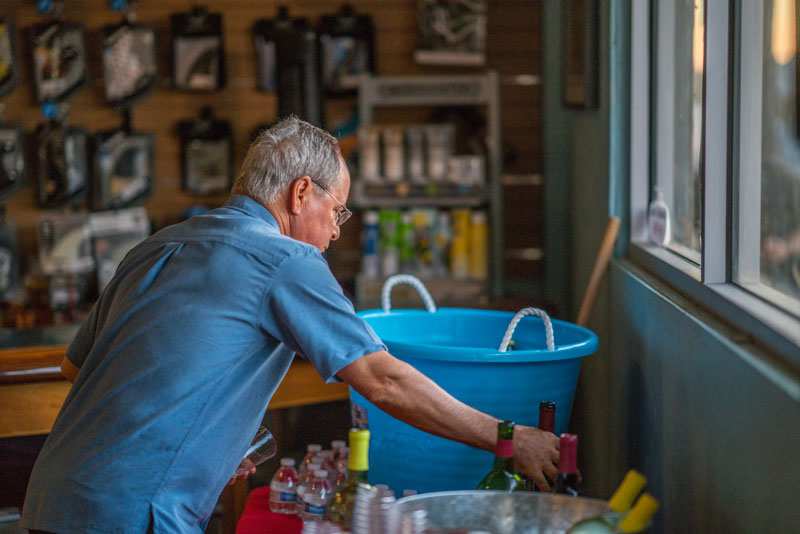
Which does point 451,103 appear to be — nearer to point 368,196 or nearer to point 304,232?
point 368,196

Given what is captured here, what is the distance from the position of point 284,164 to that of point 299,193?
2.4 inches

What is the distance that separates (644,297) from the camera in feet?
8.68

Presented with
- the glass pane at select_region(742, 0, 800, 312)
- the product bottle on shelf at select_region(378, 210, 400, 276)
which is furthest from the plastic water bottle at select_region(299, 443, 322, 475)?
the product bottle on shelf at select_region(378, 210, 400, 276)

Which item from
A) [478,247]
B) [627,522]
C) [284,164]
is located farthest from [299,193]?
[478,247]

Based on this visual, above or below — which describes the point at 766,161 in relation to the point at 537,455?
above

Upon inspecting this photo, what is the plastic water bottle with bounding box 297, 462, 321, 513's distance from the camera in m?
2.43

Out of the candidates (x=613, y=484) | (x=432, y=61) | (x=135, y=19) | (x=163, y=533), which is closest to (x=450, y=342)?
(x=613, y=484)

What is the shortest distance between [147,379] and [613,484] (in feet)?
5.68

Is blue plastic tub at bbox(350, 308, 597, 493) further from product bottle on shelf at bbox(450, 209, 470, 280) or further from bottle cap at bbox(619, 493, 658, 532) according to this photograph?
product bottle on shelf at bbox(450, 209, 470, 280)

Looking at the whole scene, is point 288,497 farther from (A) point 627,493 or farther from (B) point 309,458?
(A) point 627,493

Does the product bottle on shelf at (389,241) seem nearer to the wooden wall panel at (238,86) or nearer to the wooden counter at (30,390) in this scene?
the wooden wall panel at (238,86)

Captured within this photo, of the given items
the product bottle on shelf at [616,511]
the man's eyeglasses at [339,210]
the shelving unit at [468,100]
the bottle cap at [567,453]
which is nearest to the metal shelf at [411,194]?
the shelving unit at [468,100]

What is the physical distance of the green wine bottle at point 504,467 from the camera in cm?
174

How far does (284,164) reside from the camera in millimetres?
2102
